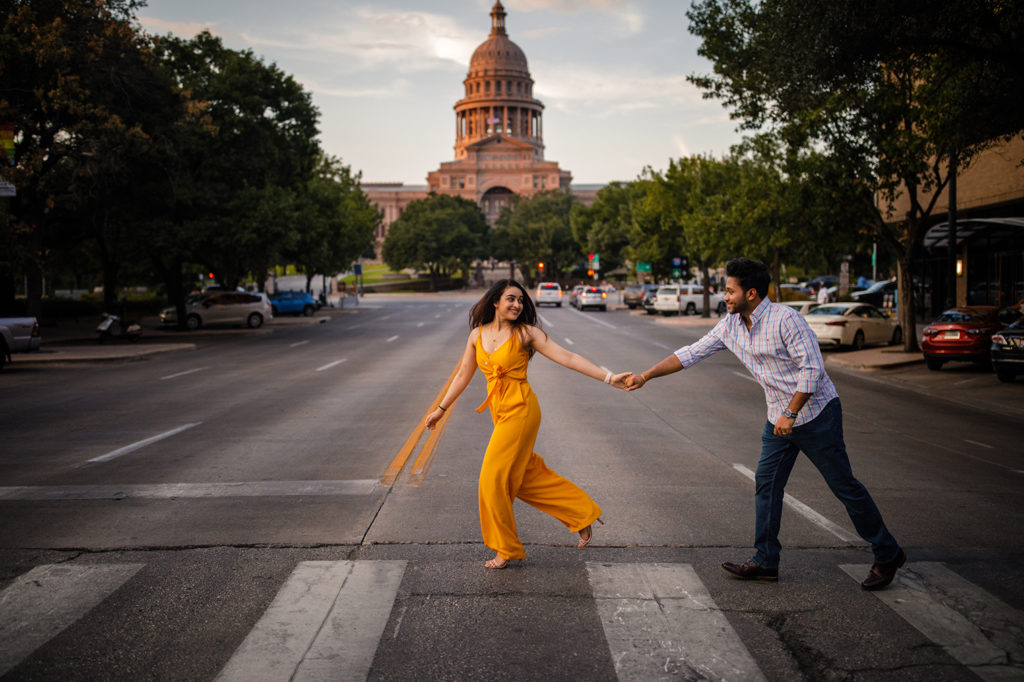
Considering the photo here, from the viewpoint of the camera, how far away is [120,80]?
88.3 feet

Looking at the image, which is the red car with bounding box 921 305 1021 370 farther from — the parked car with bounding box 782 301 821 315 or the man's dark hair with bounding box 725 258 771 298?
the man's dark hair with bounding box 725 258 771 298

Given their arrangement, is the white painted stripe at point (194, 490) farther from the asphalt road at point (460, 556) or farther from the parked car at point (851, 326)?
the parked car at point (851, 326)

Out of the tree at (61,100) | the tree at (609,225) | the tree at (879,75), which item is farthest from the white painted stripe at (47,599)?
the tree at (609,225)

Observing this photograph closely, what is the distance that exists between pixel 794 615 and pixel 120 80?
88.6ft

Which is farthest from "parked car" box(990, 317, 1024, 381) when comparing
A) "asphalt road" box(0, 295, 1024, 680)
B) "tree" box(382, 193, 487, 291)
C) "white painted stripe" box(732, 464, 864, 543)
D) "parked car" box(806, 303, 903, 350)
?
"tree" box(382, 193, 487, 291)

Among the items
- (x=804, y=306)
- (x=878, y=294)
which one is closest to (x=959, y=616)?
(x=804, y=306)

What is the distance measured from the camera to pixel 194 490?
307 inches

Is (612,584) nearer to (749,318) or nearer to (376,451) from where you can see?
(749,318)

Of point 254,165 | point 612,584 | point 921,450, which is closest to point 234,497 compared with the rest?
point 612,584

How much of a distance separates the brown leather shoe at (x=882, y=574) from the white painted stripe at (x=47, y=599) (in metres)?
4.18

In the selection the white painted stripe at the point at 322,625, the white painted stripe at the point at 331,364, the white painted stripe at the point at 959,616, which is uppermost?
the white painted stripe at the point at 322,625

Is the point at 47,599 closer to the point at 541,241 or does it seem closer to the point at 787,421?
the point at 787,421

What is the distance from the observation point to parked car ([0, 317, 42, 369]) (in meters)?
22.2

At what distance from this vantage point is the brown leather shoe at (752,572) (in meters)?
5.32
